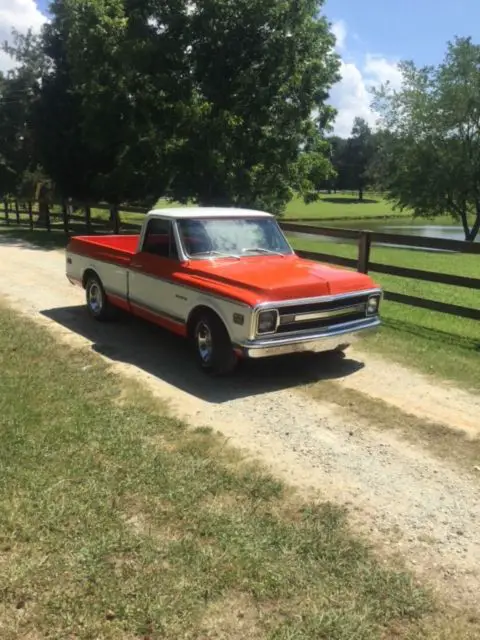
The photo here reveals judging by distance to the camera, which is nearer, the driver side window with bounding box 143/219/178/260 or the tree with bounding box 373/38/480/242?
the driver side window with bounding box 143/219/178/260

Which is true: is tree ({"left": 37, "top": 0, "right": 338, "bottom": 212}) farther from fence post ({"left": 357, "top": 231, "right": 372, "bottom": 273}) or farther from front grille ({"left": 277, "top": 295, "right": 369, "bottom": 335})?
front grille ({"left": 277, "top": 295, "right": 369, "bottom": 335})

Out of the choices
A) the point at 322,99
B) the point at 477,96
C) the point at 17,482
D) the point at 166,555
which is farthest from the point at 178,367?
the point at 477,96

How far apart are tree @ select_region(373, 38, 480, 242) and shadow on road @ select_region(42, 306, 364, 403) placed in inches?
1416

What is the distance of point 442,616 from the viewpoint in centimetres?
281

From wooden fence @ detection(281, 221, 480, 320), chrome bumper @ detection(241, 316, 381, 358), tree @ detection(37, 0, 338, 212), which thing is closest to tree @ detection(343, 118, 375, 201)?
tree @ detection(37, 0, 338, 212)

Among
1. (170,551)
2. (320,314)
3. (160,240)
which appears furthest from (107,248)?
(170,551)

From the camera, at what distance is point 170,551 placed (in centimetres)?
321

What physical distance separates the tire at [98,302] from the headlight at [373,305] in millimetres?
3729

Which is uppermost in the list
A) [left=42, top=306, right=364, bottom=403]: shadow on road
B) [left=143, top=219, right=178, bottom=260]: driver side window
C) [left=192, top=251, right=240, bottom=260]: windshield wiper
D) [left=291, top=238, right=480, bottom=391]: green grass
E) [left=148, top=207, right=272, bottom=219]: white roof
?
[left=148, top=207, right=272, bottom=219]: white roof

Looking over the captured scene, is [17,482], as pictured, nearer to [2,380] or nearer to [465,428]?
[2,380]

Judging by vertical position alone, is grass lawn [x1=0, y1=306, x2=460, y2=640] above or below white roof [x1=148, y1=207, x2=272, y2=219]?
below

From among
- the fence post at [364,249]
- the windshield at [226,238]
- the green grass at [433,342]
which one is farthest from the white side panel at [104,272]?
the fence post at [364,249]

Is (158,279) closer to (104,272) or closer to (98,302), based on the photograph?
(104,272)

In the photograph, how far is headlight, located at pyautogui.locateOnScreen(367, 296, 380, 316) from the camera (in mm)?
6664
